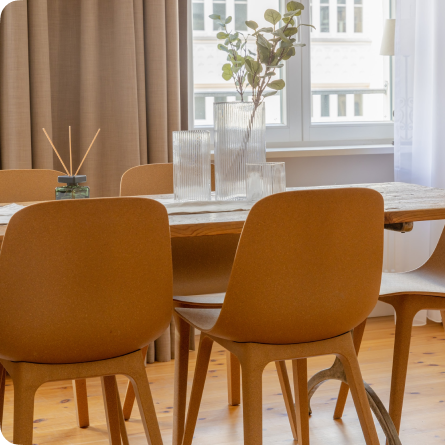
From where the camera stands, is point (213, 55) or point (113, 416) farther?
point (213, 55)

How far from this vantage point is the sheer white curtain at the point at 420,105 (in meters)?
2.95

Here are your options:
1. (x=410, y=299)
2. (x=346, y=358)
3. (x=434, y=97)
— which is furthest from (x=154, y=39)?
(x=346, y=358)

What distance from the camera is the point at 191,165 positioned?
5.67 feet

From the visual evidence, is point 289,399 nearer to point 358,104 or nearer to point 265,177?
point 265,177

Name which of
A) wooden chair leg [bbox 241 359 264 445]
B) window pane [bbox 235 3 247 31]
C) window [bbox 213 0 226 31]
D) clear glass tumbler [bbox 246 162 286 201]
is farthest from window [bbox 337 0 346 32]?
wooden chair leg [bbox 241 359 264 445]

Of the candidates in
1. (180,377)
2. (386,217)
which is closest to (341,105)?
(386,217)

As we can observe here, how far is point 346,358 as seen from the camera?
56.1 inches

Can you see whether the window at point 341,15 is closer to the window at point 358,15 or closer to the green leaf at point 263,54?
the window at point 358,15

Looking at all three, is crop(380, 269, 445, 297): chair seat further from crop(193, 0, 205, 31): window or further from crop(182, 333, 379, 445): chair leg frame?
crop(193, 0, 205, 31): window

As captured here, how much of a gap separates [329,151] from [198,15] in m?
0.95

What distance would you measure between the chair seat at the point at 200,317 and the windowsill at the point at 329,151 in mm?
1465

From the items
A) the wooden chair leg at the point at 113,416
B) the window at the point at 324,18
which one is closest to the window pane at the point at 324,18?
the window at the point at 324,18

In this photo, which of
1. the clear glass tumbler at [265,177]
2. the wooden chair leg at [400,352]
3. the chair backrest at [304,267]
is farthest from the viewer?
the wooden chair leg at [400,352]

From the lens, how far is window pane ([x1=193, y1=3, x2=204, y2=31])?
3.09m
